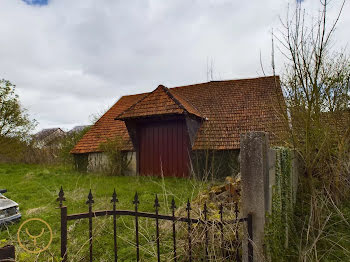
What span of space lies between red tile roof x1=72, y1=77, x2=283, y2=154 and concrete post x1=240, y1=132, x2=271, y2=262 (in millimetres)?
5848

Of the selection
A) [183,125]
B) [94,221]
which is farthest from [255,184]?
[183,125]

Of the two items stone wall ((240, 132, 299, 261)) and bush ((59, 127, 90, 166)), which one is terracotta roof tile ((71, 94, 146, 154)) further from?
stone wall ((240, 132, 299, 261))

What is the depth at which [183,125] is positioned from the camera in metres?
11.2

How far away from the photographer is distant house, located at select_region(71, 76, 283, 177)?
1085cm

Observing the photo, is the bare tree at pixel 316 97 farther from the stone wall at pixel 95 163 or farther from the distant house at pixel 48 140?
the distant house at pixel 48 140

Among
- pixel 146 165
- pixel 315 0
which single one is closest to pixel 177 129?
pixel 146 165

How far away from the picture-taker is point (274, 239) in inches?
139

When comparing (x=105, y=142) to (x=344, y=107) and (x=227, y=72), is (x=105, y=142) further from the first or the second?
(x=344, y=107)

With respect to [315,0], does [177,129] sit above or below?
below

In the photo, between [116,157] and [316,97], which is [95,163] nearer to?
[116,157]

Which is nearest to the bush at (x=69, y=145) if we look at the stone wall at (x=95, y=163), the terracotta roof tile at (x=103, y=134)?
the terracotta roof tile at (x=103, y=134)

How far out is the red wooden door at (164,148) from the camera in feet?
36.9

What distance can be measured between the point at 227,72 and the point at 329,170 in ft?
13.3

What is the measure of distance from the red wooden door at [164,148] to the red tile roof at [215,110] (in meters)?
0.64
